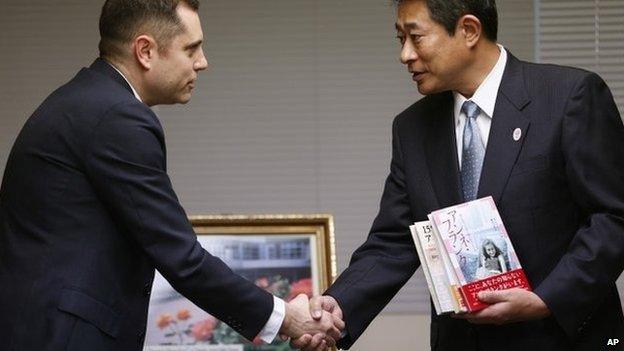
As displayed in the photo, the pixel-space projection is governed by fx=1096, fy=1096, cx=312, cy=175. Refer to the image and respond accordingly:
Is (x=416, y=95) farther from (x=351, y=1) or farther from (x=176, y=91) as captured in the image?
(x=176, y=91)

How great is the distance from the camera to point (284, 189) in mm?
4680

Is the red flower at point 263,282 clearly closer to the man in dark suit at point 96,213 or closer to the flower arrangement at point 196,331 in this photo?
the flower arrangement at point 196,331

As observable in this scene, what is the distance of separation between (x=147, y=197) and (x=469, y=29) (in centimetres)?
97

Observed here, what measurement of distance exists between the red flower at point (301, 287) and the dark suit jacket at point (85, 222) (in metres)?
1.74

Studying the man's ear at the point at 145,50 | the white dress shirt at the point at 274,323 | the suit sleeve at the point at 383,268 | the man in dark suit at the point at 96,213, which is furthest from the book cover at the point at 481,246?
the man's ear at the point at 145,50

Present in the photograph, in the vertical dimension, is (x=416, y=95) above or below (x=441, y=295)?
above

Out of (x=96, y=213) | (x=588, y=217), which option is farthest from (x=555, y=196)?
(x=96, y=213)

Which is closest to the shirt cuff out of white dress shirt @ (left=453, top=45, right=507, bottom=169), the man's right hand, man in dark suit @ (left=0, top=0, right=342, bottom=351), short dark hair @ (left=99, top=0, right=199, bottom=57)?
the man's right hand

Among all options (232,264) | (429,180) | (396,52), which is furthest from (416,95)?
(429,180)

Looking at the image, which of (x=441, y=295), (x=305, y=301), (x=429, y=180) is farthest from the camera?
(x=305, y=301)

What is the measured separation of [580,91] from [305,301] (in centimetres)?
102

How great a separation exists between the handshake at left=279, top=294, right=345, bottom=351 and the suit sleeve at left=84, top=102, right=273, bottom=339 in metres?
0.32

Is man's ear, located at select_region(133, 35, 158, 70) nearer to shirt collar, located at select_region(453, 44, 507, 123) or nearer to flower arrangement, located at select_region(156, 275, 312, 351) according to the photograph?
shirt collar, located at select_region(453, 44, 507, 123)

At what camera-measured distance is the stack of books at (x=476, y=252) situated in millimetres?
2662
